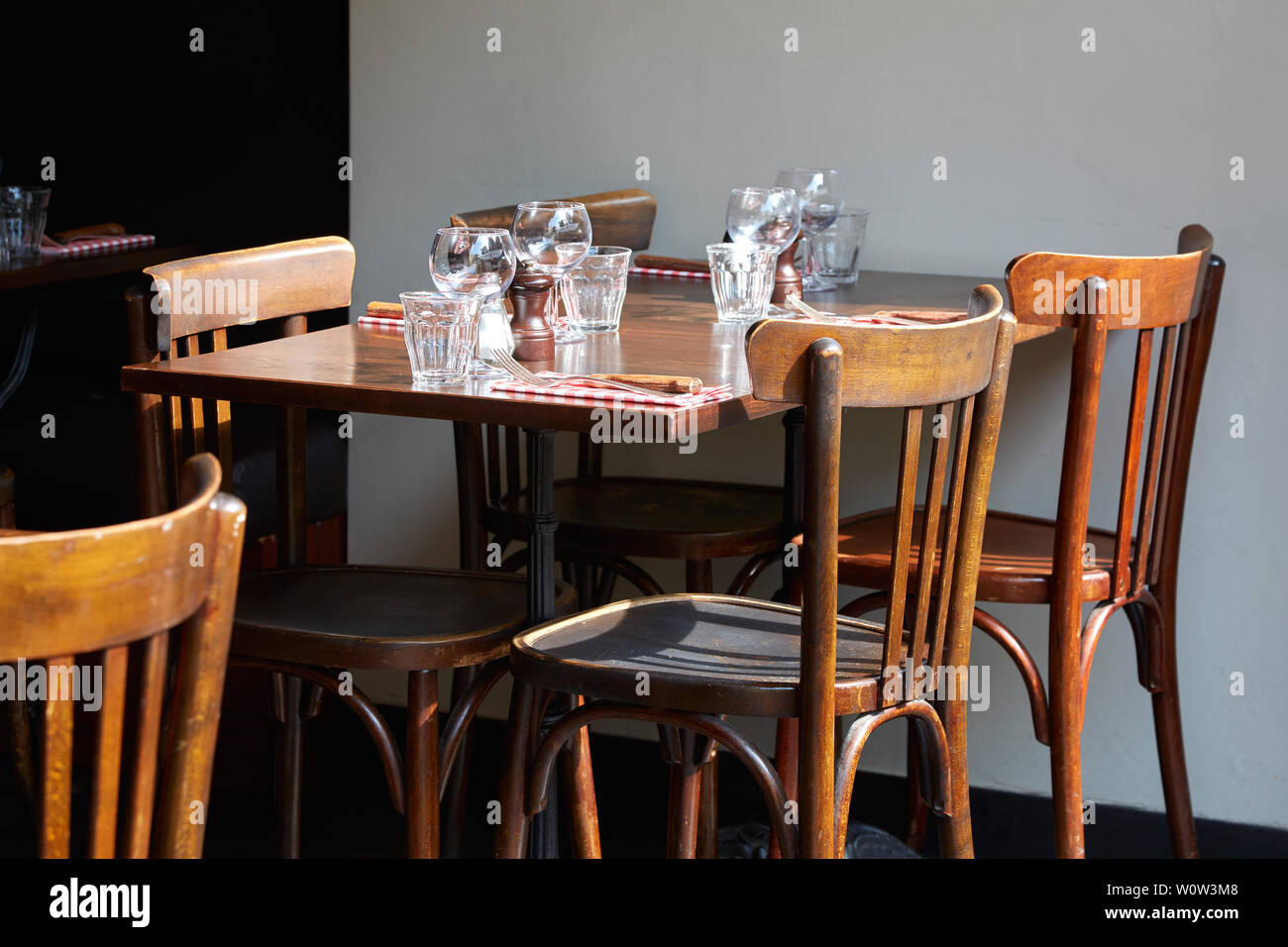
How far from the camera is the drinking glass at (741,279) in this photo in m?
2.07

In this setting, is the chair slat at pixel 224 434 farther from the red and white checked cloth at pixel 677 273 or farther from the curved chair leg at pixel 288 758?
the red and white checked cloth at pixel 677 273

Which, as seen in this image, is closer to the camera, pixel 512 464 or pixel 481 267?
pixel 481 267

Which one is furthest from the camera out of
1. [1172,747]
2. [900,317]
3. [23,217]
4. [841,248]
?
[23,217]

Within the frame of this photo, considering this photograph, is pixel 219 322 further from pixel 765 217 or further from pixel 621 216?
pixel 621 216

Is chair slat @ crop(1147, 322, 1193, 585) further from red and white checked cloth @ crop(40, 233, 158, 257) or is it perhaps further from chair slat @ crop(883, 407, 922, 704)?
red and white checked cloth @ crop(40, 233, 158, 257)

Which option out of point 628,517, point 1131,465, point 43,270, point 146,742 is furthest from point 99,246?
point 146,742

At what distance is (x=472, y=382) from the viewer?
1676mm

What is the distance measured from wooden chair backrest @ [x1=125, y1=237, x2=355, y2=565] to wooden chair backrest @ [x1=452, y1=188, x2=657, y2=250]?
44 centimetres

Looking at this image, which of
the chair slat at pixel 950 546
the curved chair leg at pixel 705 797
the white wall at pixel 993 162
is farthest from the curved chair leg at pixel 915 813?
the chair slat at pixel 950 546

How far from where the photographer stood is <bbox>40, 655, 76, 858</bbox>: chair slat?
851 millimetres

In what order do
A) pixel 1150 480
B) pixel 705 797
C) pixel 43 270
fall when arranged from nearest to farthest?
1. pixel 1150 480
2. pixel 705 797
3. pixel 43 270

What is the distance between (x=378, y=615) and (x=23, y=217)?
1.60m

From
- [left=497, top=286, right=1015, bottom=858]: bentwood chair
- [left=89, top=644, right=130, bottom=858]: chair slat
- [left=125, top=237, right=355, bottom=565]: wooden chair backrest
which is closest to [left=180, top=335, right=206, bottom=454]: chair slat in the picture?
[left=125, top=237, right=355, bottom=565]: wooden chair backrest

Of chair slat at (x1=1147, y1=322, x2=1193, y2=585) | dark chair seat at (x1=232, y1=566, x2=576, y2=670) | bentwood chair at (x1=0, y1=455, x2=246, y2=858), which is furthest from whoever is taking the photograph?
chair slat at (x1=1147, y1=322, x2=1193, y2=585)
